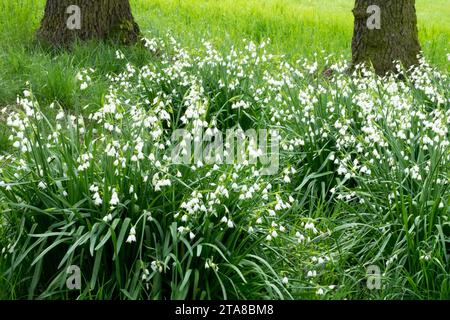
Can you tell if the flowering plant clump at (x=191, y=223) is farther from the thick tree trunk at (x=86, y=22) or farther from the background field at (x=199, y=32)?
the thick tree trunk at (x=86, y=22)

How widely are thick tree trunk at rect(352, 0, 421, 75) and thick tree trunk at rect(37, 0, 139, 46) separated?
2.88m

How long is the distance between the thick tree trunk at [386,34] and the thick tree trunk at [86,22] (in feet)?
9.44

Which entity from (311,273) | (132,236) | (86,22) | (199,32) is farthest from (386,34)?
(132,236)

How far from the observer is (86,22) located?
909 centimetres

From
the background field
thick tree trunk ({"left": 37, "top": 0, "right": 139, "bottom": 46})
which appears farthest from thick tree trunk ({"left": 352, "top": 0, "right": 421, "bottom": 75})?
thick tree trunk ({"left": 37, "top": 0, "right": 139, "bottom": 46})

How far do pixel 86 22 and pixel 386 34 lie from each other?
12.2 ft

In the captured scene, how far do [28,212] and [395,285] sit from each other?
89.0 inches

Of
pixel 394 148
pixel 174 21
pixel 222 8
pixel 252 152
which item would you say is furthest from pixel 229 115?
Answer: pixel 222 8

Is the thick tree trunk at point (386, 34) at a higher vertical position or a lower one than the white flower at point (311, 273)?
higher

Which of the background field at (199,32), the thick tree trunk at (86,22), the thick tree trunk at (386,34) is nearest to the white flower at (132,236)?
the background field at (199,32)

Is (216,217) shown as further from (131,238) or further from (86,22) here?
(86,22)

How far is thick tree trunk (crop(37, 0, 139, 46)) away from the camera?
8.96 metres

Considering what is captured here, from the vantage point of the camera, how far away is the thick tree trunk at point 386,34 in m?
9.00
